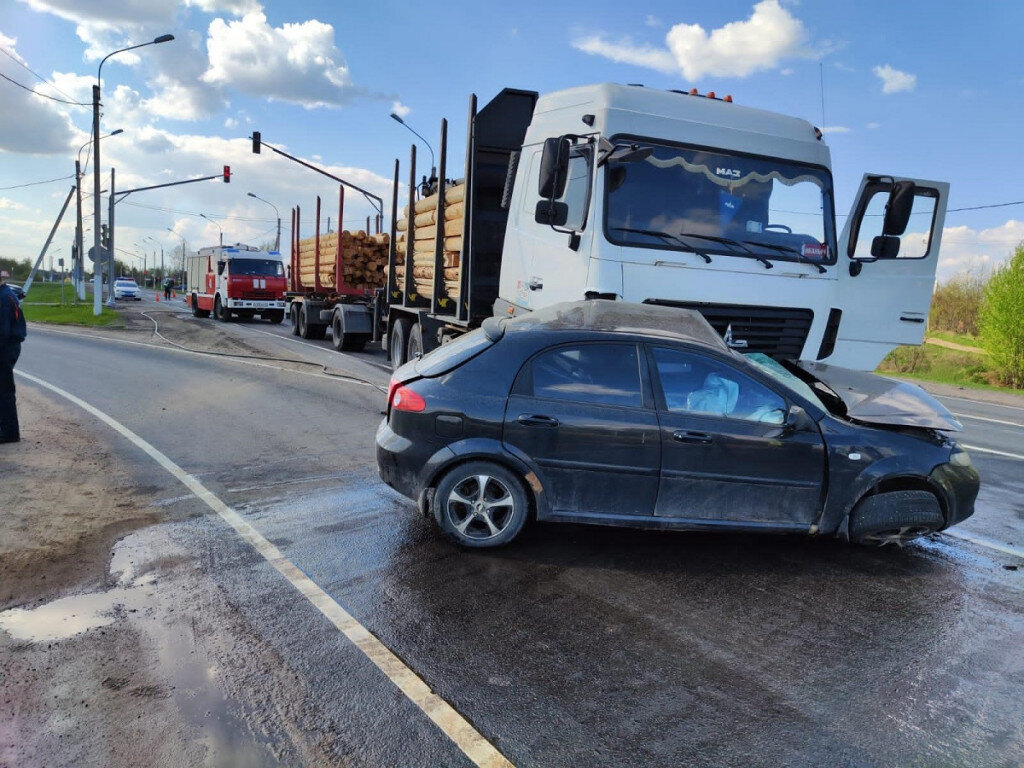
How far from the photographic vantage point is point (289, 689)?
3.08 m

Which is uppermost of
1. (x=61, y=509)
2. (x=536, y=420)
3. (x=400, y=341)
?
(x=536, y=420)

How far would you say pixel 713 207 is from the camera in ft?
21.1

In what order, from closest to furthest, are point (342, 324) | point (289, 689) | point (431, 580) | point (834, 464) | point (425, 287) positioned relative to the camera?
point (289, 689) → point (431, 580) → point (834, 464) → point (425, 287) → point (342, 324)

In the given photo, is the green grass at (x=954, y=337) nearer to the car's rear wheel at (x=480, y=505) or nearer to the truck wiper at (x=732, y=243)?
the truck wiper at (x=732, y=243)

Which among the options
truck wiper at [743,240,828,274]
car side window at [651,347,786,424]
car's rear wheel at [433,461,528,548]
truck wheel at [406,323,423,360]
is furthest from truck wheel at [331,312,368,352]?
car side window at [651,347,786,424]

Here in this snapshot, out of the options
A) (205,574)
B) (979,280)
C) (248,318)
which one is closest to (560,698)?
(205,574)

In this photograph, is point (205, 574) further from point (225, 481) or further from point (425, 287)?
point (425, 287)

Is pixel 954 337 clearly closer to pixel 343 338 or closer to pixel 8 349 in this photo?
pixel 343 338

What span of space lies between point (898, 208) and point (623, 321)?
3528 mm

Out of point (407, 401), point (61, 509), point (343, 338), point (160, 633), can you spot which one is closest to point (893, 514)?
point (407, 401)

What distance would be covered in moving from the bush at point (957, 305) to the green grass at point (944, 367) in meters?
5.33

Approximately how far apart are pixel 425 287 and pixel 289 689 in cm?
817

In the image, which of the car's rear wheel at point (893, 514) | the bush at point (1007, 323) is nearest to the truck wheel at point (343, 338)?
the car's rear wheel at point (893, 514)

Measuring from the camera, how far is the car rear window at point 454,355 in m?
4.83
